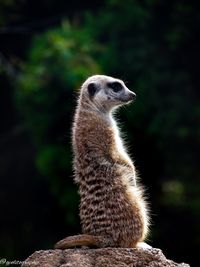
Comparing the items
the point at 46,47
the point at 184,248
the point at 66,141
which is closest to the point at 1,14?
the point at 46,47

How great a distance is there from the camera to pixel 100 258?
25.6ft

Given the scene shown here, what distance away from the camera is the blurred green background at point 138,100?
19.0 meters

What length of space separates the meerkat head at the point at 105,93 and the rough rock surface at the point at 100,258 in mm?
1614

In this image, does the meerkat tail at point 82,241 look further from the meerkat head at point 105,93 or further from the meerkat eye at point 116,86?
the meerkat eye at point 116,86

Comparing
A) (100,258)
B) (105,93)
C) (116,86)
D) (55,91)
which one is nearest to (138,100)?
(55,91)

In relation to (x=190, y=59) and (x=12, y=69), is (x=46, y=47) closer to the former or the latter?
(x=12, y=69)

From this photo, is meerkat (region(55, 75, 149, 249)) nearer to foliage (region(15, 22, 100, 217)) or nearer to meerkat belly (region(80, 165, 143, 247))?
meerkat belly (region(80, 165, 143, 247))

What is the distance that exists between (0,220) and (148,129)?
13.6 ft

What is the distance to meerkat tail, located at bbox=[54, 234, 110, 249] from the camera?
8047 millimetres

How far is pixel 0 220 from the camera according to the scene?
22.3 metres

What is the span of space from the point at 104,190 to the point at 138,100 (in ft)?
35.5

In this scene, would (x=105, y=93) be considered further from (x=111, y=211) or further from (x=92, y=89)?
(x=111, y=211)

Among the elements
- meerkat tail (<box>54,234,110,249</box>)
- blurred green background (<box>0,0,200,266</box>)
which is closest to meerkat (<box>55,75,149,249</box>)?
meerkat tail (<box>54,234,110,249</box>)

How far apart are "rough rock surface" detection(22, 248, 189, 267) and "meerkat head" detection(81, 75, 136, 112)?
1614mm
